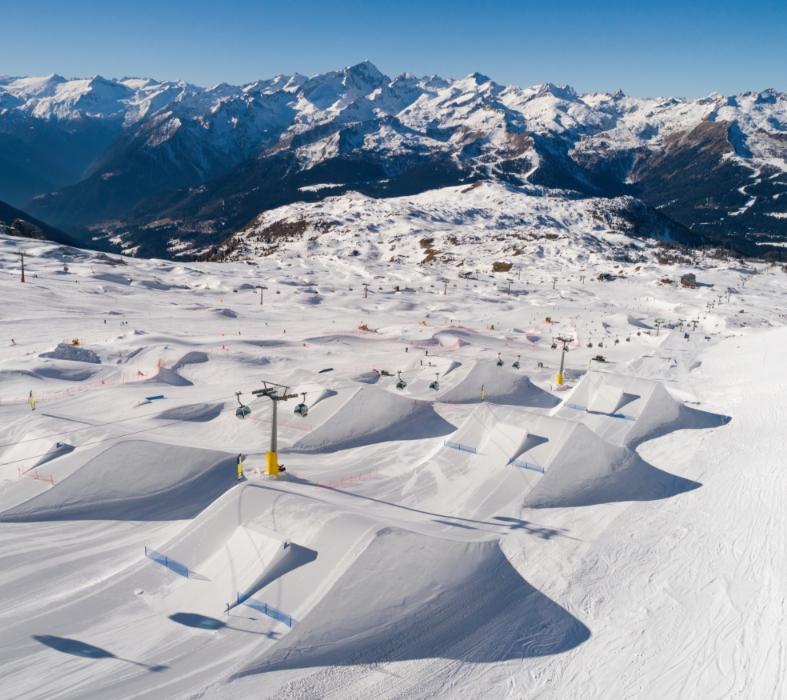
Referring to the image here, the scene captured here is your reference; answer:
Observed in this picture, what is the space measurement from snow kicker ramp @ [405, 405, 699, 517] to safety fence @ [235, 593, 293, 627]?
11.5 m

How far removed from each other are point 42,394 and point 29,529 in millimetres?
21441

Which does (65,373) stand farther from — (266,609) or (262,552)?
(266,609)

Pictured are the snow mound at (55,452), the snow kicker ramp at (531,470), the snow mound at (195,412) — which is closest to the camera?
the snow mound at (55,452)

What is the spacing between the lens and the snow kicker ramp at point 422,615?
19.1 metres

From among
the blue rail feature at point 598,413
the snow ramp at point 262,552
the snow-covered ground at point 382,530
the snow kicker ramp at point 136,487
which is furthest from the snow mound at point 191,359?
the blue rail feature at point 598,413

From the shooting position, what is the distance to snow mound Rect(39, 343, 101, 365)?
52.2 meters

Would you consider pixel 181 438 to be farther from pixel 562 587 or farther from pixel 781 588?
pixel 781 588

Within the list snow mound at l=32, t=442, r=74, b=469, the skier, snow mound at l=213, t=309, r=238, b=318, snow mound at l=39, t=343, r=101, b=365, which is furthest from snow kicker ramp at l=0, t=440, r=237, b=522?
snow mound at l=213, t=309, r=238, b=318

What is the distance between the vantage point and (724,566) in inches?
1002

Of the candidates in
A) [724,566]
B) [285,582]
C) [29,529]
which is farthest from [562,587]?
[29,529]

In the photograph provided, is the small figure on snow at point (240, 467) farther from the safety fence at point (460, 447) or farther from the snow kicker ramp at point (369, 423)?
the safety fence at point (460, 447)

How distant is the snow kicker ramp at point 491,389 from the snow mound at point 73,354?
33366mm

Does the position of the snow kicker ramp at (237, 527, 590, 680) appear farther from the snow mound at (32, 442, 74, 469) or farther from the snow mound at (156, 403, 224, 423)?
the snow mound at (156, 403, 224, 423)

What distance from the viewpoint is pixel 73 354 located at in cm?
5347
